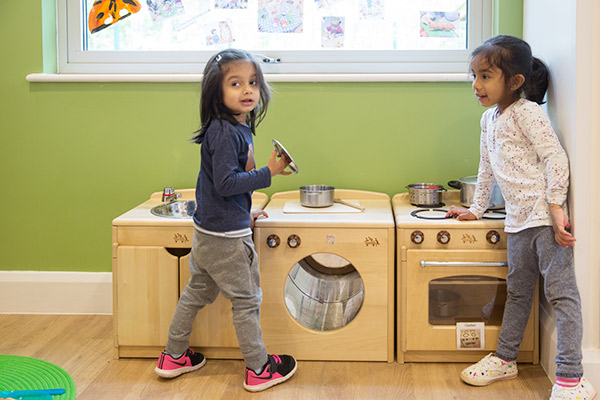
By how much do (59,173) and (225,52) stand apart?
110 cm

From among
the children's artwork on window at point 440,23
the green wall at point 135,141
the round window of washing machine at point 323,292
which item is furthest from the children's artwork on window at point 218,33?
the round window of washing machine at point 323,292

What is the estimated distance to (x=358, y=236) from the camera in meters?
2.11

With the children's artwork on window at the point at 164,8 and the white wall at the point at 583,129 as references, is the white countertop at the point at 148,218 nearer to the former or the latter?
the children's artwork on window at the point at 164,8

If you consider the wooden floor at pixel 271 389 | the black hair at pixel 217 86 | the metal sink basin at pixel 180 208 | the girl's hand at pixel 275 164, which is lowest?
the wooden floor at pixel 271 389

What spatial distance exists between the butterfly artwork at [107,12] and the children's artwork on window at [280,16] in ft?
1.74

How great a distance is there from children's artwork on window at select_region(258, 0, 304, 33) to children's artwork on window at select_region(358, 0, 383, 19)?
242 millimetres

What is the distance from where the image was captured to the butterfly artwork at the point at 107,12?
8.70 ft

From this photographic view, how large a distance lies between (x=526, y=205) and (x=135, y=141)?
152 centimetres

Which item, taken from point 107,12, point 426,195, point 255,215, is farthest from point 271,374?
point 107,12

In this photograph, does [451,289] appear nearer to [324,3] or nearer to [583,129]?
[583,129]

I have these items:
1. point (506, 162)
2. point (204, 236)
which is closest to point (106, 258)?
point (204, 236)

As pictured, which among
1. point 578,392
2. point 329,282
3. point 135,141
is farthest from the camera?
point 135,141

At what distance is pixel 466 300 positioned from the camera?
2135mm

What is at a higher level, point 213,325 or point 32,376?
point 213,325
